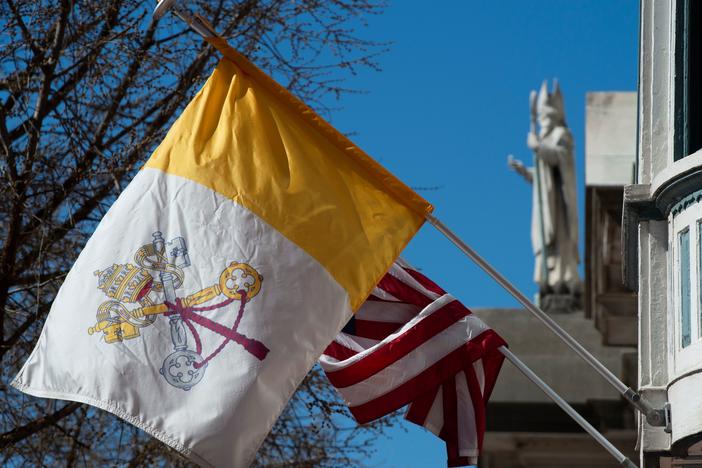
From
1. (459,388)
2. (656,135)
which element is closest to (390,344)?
(459,388)

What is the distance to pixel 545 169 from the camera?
2680 centimetres

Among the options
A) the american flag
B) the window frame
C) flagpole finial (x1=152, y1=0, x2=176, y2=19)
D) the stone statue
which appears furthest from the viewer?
the stone statue

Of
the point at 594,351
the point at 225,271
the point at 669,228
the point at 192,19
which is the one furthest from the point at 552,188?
the point at 225,271

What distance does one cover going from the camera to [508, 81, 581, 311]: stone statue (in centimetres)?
2617

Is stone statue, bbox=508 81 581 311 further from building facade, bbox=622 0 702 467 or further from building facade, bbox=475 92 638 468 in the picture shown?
building facade, bbox=622 0 702 467

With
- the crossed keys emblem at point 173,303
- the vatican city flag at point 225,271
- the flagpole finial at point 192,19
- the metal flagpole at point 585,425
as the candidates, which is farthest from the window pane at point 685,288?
the flagpole finial at point 192,19

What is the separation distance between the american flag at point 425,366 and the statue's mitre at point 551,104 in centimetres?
1626

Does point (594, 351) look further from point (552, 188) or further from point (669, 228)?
point (669, 228)

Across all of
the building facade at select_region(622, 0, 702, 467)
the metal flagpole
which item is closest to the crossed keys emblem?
the metal flagpole

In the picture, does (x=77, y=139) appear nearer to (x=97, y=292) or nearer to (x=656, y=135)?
(x=97, y=292)

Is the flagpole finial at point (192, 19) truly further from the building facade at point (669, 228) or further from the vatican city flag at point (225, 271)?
the building facade at point (669, 228)

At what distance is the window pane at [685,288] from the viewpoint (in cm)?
1069

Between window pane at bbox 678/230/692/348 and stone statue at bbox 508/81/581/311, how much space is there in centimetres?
1485

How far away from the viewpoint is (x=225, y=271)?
10.4 metres
